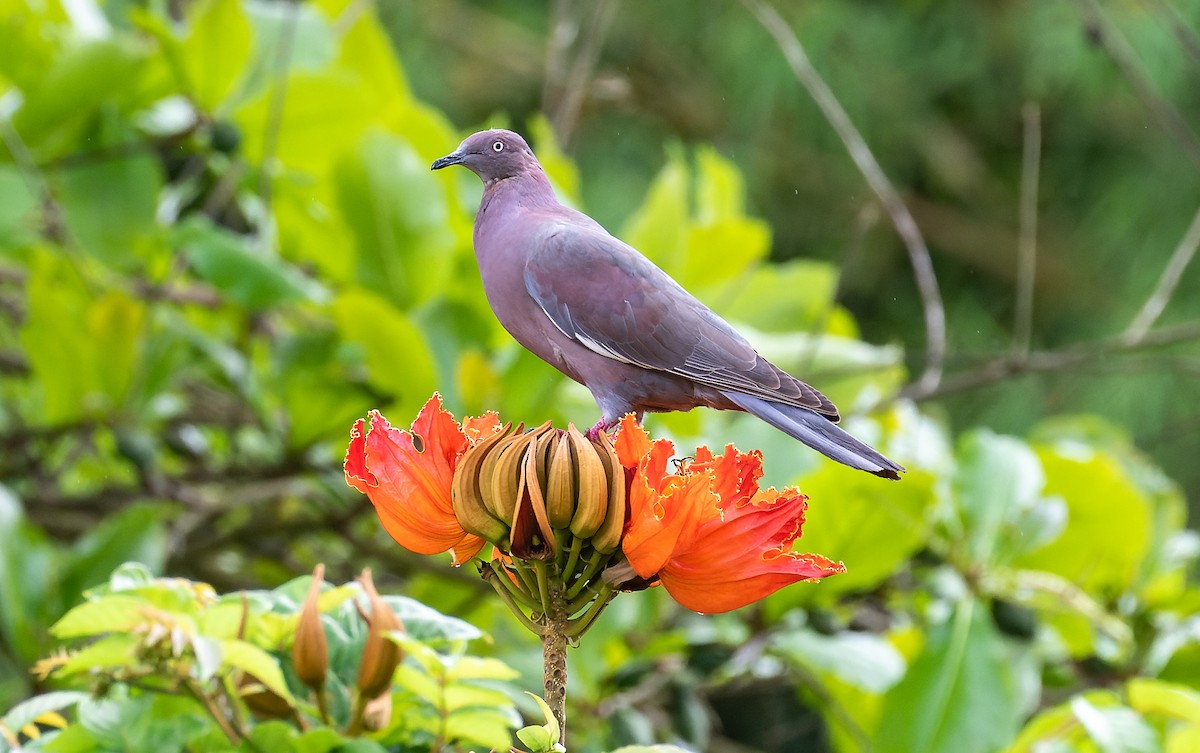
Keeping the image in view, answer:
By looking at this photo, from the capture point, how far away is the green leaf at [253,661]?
0.80m

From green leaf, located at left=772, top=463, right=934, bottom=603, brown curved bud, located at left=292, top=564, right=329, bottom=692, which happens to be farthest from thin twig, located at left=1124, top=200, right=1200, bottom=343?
brown curved bud, located at left=292, top=564, right=329, bottom=692

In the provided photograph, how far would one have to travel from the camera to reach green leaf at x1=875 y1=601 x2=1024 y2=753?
1235 mm

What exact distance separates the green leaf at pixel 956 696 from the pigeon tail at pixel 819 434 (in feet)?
1.98

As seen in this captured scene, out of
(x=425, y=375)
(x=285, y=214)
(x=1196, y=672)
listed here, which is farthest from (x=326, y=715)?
(x=1196, y=672)

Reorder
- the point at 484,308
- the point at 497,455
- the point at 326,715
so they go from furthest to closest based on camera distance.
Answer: the point at 484,308, the point at 326,715, the point at 497,455

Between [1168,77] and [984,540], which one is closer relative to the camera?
[984,540]

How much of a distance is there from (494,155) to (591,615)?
0.27m

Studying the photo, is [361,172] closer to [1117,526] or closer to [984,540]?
[984,540]

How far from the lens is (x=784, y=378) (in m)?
0.77

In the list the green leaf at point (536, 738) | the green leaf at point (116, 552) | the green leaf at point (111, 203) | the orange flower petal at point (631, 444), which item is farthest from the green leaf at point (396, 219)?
the green leaf at point (536, 738)

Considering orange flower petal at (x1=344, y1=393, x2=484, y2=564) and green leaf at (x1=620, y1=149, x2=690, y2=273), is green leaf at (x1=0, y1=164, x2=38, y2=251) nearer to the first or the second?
green leaf at (x1=620, y1=149, x2=690, y2=273)

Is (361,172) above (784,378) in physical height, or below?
above

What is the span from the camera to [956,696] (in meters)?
1.25

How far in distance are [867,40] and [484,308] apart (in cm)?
323
